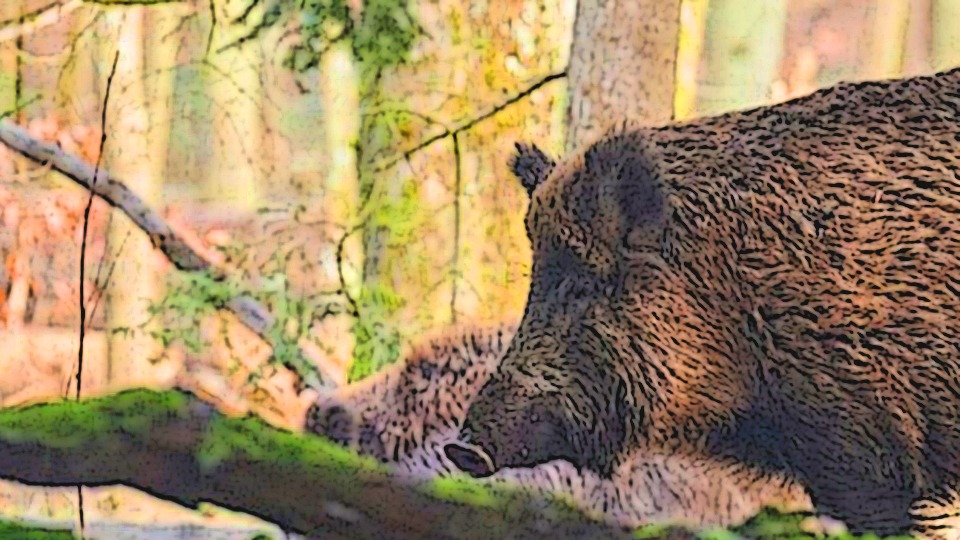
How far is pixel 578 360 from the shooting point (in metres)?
1.46

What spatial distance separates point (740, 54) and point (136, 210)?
0.74 metres

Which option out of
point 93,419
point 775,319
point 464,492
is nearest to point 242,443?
point 93,419

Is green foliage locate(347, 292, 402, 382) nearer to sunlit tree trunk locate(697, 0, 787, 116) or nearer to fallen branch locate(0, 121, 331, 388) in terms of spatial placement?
fallen branch locate(0, 121, 331, 388)

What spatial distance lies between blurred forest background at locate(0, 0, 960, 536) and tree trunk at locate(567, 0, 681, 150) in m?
0.02

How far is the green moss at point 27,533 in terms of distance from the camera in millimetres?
1611

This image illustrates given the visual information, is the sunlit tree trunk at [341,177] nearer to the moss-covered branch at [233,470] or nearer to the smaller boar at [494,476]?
the smaller boar at [494,476]

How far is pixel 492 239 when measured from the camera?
5.16 feet

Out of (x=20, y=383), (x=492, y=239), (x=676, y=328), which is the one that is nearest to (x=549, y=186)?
(x=492, y=239)

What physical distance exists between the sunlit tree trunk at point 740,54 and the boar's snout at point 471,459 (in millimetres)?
459

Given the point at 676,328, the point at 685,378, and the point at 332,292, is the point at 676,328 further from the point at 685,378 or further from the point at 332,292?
the point at 332,292

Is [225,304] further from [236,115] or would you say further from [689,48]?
[689,48]

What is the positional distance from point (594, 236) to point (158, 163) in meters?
0.54

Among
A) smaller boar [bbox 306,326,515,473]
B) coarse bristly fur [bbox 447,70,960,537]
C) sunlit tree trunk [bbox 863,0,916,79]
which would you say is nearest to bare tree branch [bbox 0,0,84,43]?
smaller boar [bbox 306,326,515,473]

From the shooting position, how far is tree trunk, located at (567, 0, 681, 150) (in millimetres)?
1554
